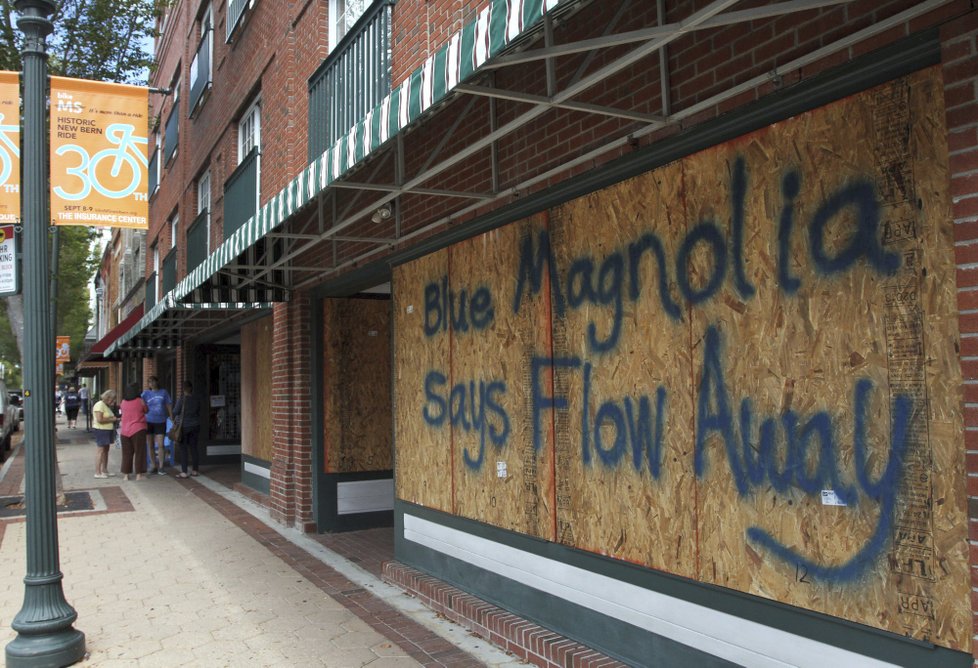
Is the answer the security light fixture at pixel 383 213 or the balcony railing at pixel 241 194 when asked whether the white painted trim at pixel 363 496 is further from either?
the balcony railing at pixel 241 194

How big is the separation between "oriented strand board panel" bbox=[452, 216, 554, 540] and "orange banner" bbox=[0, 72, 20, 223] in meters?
3.19

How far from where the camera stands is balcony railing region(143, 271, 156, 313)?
2181 cm

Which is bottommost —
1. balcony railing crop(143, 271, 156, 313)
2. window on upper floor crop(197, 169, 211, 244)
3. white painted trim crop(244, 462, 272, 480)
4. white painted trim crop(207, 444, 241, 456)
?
white painted trim crop(207, 444, 241, 456)

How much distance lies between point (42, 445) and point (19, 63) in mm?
8629

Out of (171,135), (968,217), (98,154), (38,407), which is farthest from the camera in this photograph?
(171,135)

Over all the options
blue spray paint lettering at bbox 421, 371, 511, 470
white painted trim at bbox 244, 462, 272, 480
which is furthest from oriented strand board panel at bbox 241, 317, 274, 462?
blue spray paint lettering at bbox 421, 371, 511, 470

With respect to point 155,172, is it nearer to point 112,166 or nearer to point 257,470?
point 257,470

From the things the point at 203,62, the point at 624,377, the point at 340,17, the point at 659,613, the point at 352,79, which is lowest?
the point at 659,613

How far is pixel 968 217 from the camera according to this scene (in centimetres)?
269

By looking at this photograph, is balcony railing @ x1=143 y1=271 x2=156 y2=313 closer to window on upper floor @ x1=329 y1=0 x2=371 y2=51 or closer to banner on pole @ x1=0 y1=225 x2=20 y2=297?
window on upper floor @ x1=329 y1=0 x2=371 y2=51

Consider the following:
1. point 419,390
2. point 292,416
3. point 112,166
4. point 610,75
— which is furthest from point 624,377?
point 292,416

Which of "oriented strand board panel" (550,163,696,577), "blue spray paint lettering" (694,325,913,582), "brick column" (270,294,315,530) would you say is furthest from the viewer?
"brick column" (270,294,315,530)

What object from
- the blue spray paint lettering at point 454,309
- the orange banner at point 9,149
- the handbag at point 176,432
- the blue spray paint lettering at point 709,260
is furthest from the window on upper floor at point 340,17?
the handbag at point 176,432

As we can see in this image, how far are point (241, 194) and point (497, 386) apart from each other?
26.2 feet
